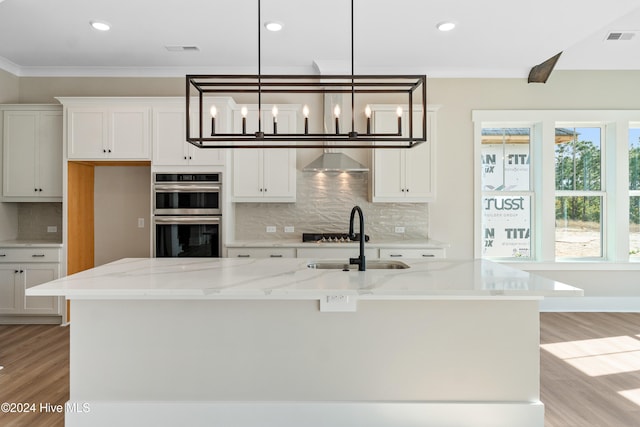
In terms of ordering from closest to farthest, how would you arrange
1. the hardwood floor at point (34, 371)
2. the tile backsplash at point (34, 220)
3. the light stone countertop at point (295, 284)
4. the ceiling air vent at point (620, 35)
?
the light stone countertop at point (295, 284)
the hardwood floor at point (34, 371)
the ceiling air vent at point (620, 35)
the tile backsplash at point (34, 220)

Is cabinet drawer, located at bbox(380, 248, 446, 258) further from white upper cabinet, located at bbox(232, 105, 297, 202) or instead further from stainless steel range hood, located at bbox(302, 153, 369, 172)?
white upper cabinet, located at bbox(232, 105, 297, 202)

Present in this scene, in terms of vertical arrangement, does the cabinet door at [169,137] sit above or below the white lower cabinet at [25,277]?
above

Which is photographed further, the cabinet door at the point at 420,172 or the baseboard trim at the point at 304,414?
the cabinet door at the point at 420,172

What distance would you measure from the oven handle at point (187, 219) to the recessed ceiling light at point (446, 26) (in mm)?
2865

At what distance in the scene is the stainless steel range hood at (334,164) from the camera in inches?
171

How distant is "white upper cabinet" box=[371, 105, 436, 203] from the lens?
15.1ft

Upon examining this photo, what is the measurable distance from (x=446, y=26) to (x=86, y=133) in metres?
3.84

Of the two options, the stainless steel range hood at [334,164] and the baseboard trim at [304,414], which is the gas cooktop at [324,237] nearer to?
the stainless steel range hood at [334,164]

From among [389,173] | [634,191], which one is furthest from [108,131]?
[634,191]

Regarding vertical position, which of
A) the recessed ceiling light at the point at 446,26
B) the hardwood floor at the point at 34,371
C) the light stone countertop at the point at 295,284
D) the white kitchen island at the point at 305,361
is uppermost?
the recessed ceiling light at the point at 446,26

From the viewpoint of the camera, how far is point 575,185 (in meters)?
5.10

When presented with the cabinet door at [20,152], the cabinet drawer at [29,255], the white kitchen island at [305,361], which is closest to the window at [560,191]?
the white kitchen island at [305,361]

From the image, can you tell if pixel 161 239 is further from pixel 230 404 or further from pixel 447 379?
pixel 447 379

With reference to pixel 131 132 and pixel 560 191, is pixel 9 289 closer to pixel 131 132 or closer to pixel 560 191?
pixel 131 132
